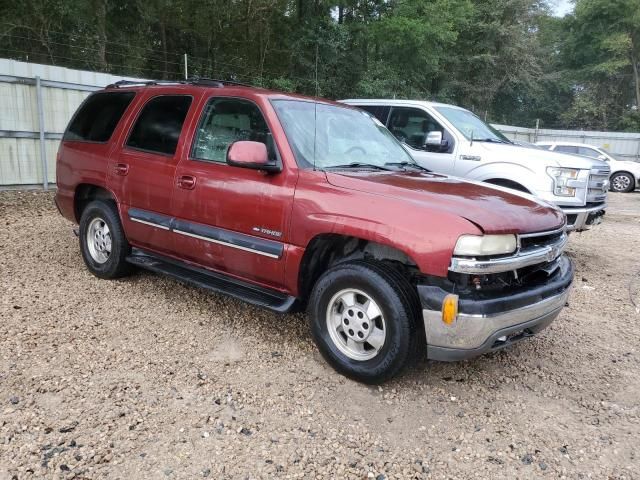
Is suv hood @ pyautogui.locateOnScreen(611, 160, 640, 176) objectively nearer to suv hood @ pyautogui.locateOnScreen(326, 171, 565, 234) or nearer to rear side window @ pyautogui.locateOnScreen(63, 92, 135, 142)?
suv hood @ pyautogui.locateOnScreen(326, 171, 565, 234)

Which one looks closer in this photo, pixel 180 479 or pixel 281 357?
pixel 180 479

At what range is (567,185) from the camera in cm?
605

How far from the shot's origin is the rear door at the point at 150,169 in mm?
4332

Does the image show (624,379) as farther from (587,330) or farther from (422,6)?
(422,6)

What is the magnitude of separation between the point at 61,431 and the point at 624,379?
3.63 m

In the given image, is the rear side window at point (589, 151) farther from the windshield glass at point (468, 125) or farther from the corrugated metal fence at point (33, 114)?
the corrugated metal fence at point (33, 114)

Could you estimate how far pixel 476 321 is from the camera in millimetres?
2883

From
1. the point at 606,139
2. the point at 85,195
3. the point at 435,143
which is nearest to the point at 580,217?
the point at 435,143

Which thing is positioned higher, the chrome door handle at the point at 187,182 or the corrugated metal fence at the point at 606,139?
the corrugated metal fence at the point at 606,139

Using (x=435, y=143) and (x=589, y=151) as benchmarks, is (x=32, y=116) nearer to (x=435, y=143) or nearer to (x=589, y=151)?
(x=435, y=143)

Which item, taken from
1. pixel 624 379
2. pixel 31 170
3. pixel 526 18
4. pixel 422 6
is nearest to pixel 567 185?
pixel 624 379

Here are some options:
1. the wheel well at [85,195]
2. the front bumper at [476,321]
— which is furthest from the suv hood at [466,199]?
the wheel well at [85,195]

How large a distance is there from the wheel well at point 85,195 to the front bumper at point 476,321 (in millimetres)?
3551

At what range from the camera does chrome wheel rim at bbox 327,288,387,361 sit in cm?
322
